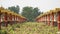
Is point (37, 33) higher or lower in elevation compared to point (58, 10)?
lower

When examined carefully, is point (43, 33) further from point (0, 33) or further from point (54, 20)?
point (54, 20)

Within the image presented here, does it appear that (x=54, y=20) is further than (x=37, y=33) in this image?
Yes

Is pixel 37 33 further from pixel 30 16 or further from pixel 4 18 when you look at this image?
pixel 30 16

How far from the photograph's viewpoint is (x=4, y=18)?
81.3 feet

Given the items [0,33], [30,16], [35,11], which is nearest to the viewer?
[0,33]

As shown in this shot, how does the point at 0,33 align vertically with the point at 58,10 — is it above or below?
below

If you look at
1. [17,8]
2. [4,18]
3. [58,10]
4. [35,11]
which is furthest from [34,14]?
[58,10]

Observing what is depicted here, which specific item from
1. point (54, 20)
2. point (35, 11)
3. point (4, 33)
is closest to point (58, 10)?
point (4, 33)

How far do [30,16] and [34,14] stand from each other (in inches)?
251

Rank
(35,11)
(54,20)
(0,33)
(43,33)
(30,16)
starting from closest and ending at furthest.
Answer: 1. (0,33)
2. (43,33)
3. (54,20)
4. (30,16)
5. (35,11)

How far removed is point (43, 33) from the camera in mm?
14883

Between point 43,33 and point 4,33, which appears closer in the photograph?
point 4,33

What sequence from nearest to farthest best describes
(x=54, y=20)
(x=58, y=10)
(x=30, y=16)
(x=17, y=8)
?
(x=58, y=10) → (x=54, y=20) → (x=30, y=16) → (x=17, y=8)

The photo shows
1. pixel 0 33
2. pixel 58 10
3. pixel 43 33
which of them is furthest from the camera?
pixel 58 10
